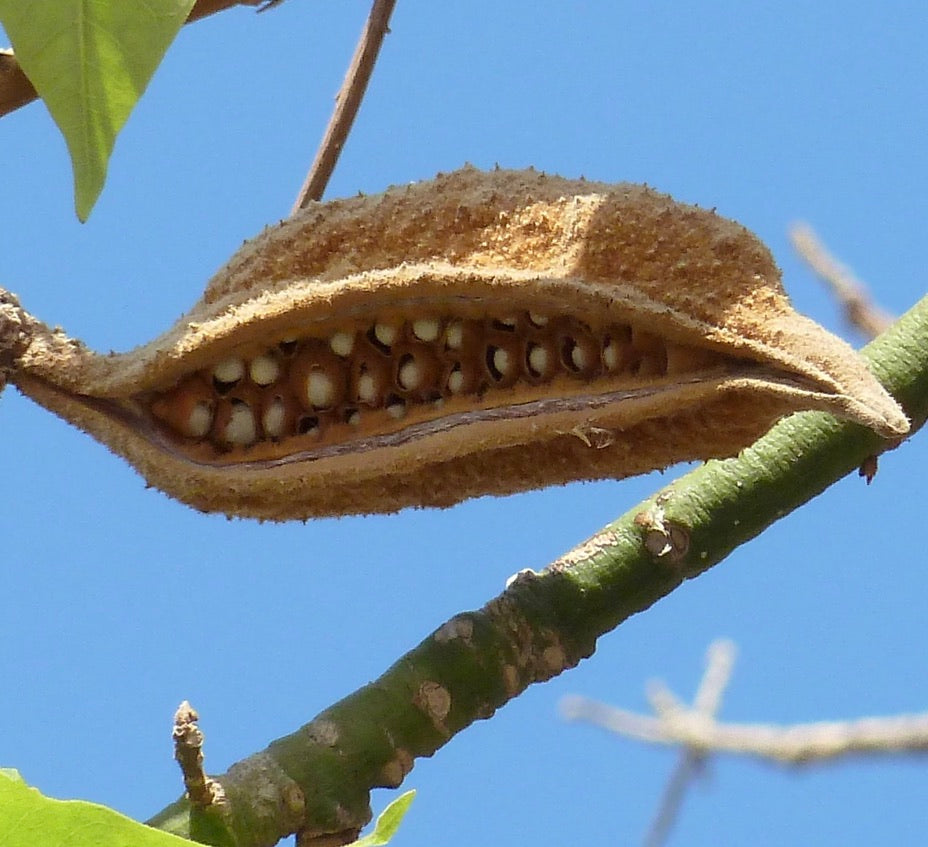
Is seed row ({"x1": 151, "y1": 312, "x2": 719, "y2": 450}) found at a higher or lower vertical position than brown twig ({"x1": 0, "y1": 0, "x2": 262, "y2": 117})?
lower

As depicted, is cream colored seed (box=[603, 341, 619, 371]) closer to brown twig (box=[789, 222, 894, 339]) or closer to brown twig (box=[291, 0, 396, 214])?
brown twig (box=[291, 0, 396, 214])

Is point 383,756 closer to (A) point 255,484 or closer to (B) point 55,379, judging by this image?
(A) point 255,484

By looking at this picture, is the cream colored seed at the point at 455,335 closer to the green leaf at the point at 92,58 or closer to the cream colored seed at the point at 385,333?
the cream colored seed at the point at 385,333

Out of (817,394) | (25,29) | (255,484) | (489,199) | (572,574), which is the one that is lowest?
(817,394)

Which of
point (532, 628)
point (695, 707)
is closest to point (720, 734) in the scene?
point (695, 707)

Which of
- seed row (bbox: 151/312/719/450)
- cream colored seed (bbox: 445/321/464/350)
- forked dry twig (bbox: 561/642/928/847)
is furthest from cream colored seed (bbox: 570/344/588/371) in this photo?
forked dry twig (bbox: 561/642/928/847)

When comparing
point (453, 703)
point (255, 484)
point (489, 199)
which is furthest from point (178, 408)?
point (453, 703)
